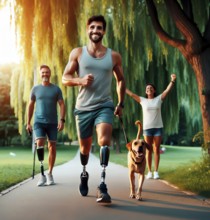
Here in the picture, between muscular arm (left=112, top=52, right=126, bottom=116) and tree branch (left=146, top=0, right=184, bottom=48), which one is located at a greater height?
tree branch (left=146, top=0, right=184, bottom=48)

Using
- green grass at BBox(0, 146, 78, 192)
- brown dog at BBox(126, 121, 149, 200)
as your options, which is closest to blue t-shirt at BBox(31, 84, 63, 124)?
green grass at BBox(0, 146, 78, 192)

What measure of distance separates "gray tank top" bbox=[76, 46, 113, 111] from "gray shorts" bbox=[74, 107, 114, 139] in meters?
0.07

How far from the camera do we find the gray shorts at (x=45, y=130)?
23.3ft

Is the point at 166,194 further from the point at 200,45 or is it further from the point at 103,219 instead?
the point at 200,45

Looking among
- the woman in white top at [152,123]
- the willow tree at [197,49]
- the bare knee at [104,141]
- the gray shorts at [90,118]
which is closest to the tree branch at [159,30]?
the willow tree at [197,49]

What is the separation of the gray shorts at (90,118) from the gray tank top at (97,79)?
7 centimetres

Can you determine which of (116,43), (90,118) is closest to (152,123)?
(90,118)

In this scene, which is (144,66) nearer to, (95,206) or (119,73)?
(119,73)

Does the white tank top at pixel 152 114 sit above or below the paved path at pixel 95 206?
above

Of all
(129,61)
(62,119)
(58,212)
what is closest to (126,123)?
(129,61)

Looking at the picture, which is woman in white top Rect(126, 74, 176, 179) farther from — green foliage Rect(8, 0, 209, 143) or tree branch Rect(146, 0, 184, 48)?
green foliage Rect(8, 0, 209, 143)

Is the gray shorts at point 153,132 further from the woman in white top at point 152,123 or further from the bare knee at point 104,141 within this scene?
the bare knee at point 104,141

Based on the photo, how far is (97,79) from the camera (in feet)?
17.2

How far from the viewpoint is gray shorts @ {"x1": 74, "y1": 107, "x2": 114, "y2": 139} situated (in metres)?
5.21
